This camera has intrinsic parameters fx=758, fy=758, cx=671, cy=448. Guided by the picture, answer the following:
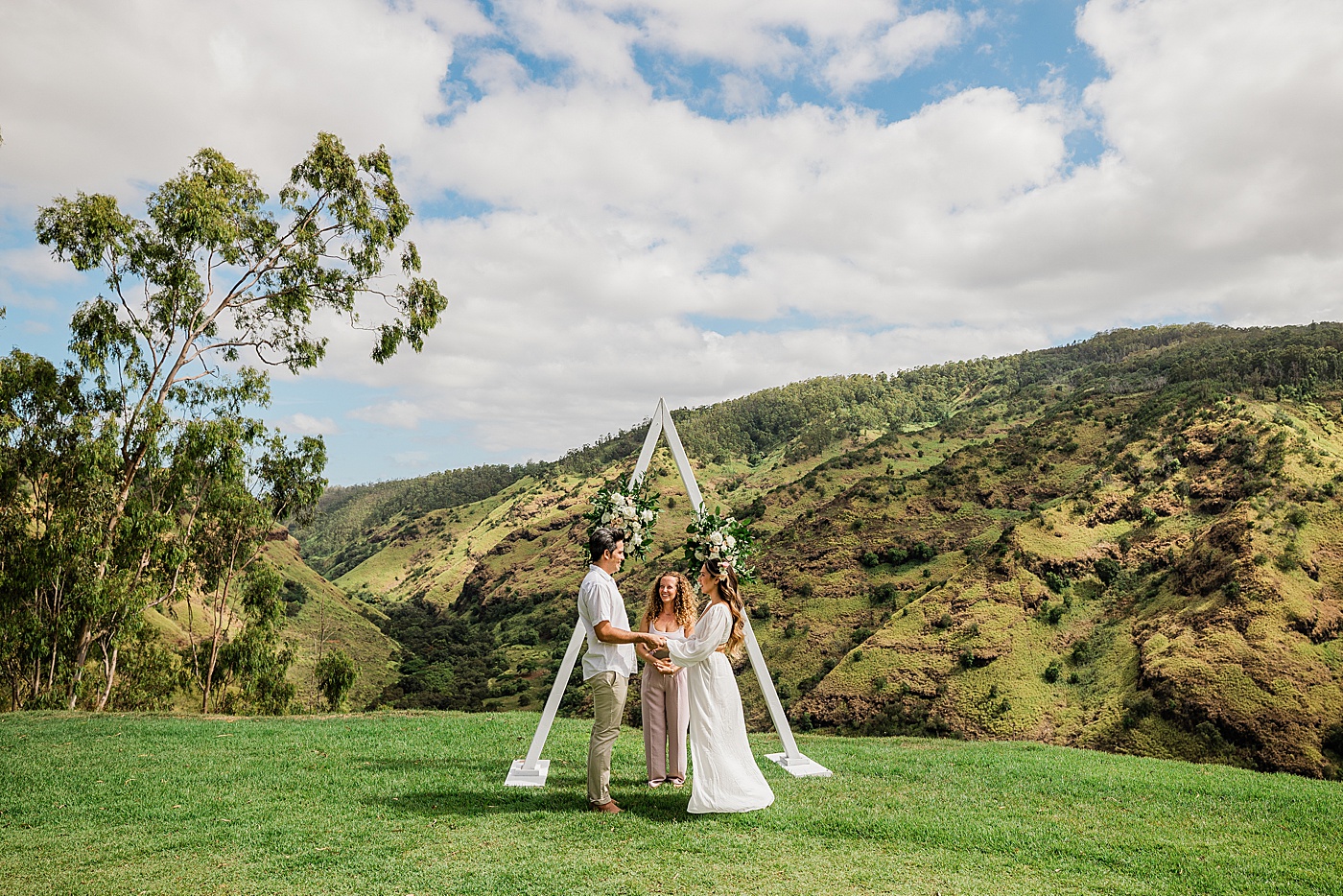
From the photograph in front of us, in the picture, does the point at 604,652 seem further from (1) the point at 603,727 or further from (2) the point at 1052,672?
(2) the point at 1052,672

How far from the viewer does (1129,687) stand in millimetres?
22578

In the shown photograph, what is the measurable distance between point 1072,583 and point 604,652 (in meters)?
27.7

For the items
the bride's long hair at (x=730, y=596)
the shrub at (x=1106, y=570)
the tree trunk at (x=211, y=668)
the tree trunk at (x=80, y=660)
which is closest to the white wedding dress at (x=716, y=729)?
the bride's long hair at (x=730, y=596)

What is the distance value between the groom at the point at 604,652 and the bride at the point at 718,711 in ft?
1.26

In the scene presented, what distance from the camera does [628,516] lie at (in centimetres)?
702

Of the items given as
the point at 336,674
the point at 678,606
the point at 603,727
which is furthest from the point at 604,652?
the point at 336,674

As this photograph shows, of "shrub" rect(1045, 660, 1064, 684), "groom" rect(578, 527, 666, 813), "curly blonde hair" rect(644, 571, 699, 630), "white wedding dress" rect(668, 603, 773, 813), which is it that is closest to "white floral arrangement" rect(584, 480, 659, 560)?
"curly blonde hair" rect(644, 571, 699, 630)

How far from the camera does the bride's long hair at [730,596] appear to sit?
6359mm

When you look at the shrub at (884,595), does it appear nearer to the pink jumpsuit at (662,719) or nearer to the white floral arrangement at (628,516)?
the pink jumpsuit at (662,719)

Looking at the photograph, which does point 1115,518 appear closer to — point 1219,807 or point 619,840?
point 1219,807

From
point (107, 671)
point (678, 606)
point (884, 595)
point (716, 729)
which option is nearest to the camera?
point (716, 729)

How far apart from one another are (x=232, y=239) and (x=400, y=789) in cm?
1504

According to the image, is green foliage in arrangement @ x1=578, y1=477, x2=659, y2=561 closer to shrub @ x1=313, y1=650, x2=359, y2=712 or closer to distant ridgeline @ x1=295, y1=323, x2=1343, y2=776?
distant ridgeline @ x1=295, y1=323, x2=1343, y2=776

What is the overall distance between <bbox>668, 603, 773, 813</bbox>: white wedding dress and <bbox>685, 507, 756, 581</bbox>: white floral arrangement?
1.88 ft
